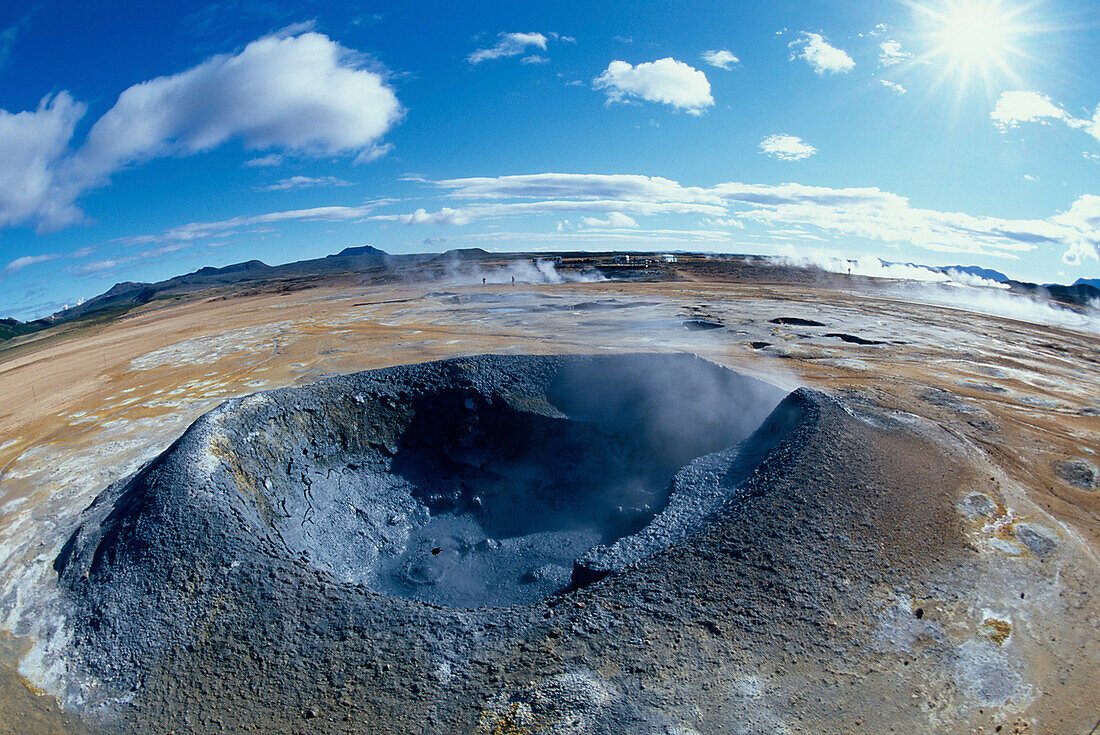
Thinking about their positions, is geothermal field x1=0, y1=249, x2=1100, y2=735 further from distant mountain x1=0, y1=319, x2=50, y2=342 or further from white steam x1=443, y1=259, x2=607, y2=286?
distant mountain x1=0, y1=319, x2=50, y2=342

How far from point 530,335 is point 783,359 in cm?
903

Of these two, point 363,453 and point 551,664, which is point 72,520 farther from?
point 551,664

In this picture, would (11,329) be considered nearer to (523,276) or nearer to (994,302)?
(523,276)

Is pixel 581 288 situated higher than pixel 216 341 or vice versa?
pixel 581 288

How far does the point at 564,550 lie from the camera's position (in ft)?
26.8

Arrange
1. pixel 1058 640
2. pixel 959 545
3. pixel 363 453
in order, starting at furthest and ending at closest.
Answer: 1. pixel 363 453
2. pixel 959 545
3. pixel 1058 640

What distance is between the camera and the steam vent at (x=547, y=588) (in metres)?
3.94

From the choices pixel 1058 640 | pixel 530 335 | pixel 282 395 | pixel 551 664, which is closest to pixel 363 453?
pixel 282 395

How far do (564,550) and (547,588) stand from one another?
1042 millimetres

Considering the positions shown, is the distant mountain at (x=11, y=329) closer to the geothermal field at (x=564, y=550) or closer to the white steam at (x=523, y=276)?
the white steam at (x=523, y=276)

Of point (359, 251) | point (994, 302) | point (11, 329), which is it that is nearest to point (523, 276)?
point (994, 302)

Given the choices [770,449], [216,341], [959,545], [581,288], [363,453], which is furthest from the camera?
[581,288]

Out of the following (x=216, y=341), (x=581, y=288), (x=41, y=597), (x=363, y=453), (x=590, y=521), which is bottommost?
(x=590, y=521)

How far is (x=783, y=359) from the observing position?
1486 centimetres
